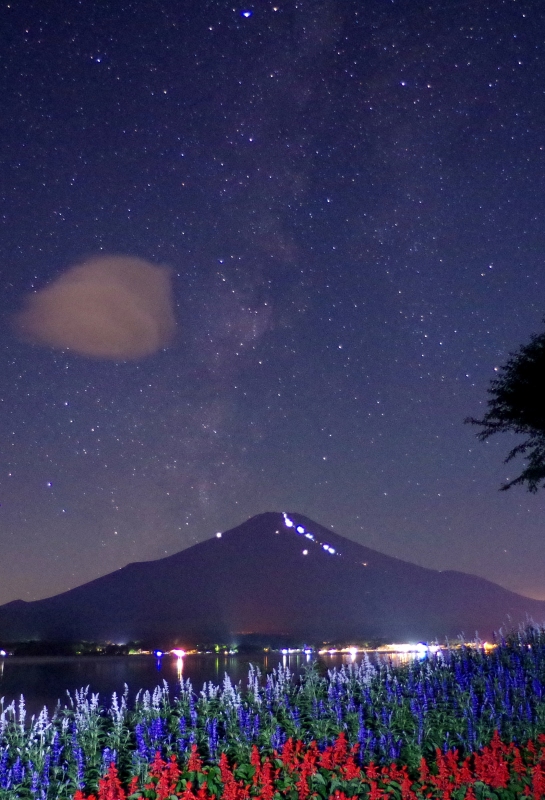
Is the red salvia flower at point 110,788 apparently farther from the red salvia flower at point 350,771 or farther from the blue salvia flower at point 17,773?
the red salvia flower at point 350,771

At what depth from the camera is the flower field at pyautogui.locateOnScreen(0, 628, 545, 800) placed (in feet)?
27.3

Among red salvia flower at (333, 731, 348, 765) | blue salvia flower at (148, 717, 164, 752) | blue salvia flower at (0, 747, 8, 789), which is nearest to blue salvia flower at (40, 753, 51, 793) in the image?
blue salvia flower at (0, 747, 8, 789)

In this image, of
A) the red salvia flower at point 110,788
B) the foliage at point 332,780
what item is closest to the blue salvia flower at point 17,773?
the foliage at point 332,780

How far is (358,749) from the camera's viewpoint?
31.4ft

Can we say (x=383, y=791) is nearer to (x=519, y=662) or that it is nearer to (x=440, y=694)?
(x=440, y=694)

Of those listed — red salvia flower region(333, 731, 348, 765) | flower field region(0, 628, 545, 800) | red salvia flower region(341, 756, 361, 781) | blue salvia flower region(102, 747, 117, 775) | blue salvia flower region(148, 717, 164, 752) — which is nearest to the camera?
red salvia flower region(341, 756, 361, 781)

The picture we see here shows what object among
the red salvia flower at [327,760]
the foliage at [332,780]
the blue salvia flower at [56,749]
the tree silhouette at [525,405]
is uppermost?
the tree silhouette at [525,405]

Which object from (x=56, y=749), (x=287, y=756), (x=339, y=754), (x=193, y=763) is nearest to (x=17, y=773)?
(x=56, y=749)

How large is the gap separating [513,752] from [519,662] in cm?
691

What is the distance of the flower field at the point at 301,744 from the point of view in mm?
8312

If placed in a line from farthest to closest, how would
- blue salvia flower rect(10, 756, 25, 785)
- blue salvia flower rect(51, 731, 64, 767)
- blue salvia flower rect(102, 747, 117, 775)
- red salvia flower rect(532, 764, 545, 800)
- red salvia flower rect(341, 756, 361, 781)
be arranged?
blue salvia flower rect(51, 731, 64, 767) → blue salvia flower rect(102, 747, 117, 775) → blue salvia flower rect(10, 756, 25, 785) → red salvia flower rect(341, 756, 361, 781) → red salvia flower rect(532, 764, 545, 800)

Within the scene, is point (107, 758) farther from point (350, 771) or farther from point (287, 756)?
point (350, 771)

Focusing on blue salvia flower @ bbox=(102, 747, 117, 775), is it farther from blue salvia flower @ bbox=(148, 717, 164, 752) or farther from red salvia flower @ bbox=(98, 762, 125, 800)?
red salvia flower @ bbox=(98, 762, 125, 800)

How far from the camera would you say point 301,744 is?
379 inches
